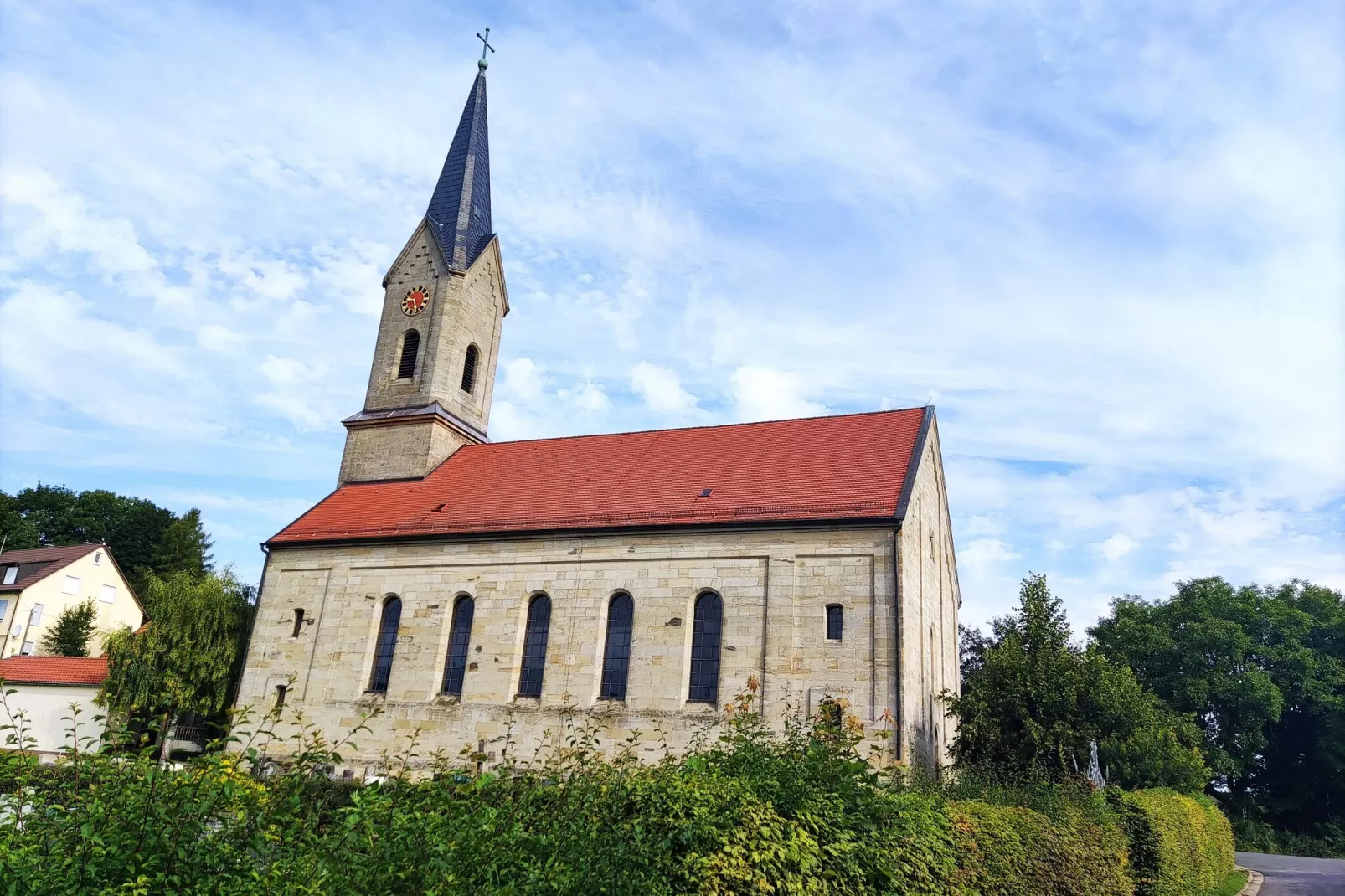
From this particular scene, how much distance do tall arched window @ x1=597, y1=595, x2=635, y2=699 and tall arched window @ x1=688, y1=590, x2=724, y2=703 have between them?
5.69 ft

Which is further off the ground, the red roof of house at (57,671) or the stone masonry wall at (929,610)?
the stone masonry wall at (929,610)

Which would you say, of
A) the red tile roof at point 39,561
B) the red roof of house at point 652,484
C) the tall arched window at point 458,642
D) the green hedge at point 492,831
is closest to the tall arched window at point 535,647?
the tall arched window at point 458,642

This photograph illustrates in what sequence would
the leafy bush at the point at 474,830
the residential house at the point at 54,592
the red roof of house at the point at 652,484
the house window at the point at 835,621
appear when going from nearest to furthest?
the leafy bush at the point at 474,830
the house window at the point at 835,621
the red roof of house at the point at 652,484
the residential house at the point at 54,592

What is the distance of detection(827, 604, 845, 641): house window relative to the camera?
21.5 meters

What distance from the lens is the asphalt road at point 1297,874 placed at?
2366 centimetres

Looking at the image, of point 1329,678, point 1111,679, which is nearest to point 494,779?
point 1111,679

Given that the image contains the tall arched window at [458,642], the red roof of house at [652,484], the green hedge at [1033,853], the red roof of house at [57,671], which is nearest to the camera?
the green hedge at [1033,853]

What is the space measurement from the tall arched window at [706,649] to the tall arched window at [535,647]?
4.20m

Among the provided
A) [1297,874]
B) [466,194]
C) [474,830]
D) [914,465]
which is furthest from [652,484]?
[1297,874]

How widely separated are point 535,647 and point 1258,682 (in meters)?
39.0

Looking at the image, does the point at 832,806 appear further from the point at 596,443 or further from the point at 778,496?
the point at 596,443

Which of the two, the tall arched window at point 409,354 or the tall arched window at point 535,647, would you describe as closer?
the tall arched window at point 535,647

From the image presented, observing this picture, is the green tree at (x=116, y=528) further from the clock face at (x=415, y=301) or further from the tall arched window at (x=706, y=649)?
the tall arched window at (x=706, y=649)

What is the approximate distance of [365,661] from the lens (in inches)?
1030
